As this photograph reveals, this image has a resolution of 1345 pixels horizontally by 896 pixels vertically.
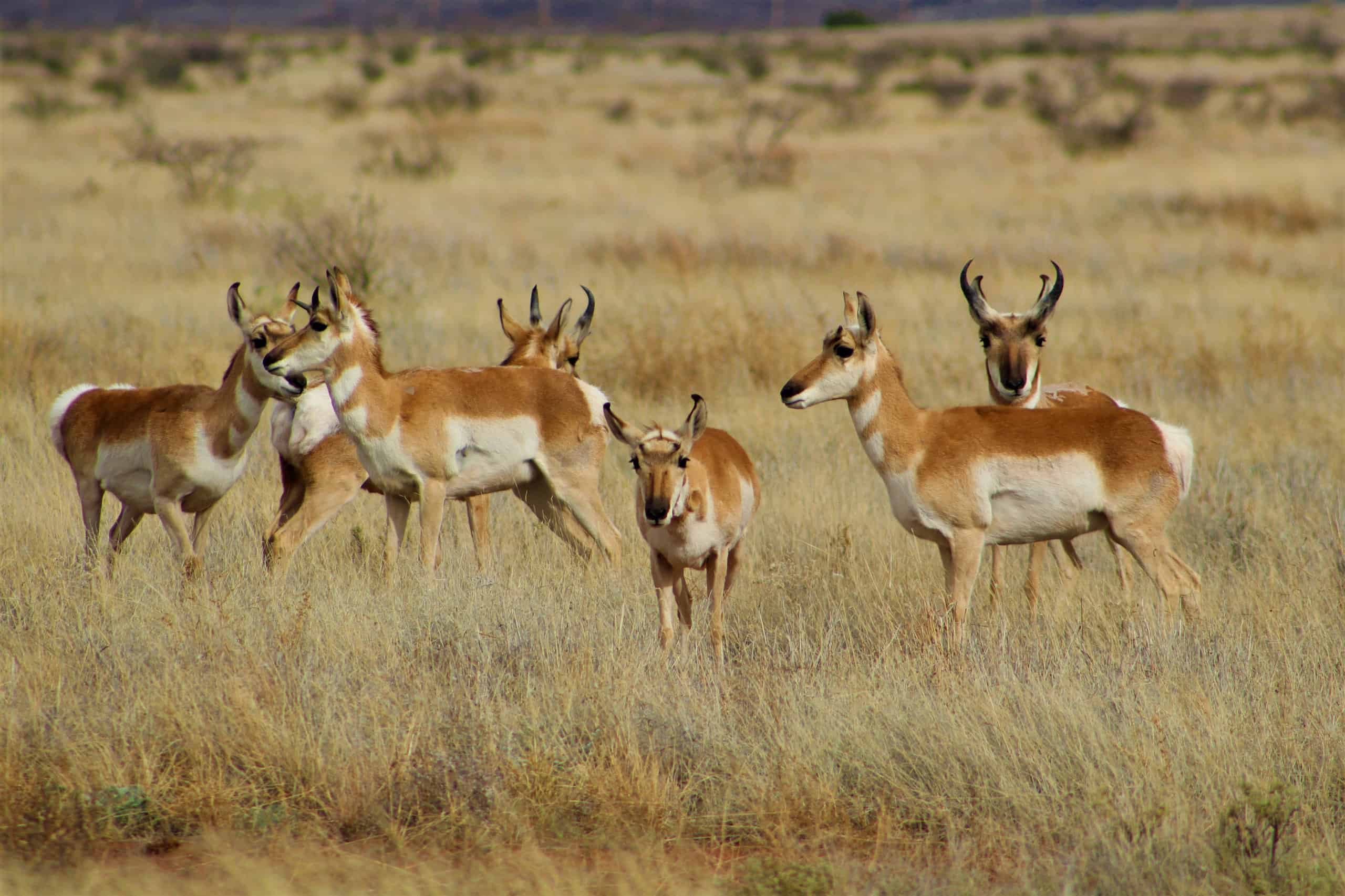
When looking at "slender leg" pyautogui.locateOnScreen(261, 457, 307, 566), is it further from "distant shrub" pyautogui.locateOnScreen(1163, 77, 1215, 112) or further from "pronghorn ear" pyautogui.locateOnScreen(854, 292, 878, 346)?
"distant shrub" pyautogui.locateOnScreen(1163, 77, 1215, 112)

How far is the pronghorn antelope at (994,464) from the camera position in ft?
19.6

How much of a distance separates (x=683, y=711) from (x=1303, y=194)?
19292 millimetres

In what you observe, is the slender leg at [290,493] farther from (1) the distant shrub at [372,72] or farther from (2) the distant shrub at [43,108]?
(1) the distant shrub at [372,72]

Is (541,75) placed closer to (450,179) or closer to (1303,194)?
(450,179)

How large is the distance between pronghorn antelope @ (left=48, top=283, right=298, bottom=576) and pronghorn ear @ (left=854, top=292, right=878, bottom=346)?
253cm

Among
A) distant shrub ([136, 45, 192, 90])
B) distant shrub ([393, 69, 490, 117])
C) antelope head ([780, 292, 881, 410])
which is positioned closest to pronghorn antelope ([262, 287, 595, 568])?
antelope head ([780, 292, 881, 410])

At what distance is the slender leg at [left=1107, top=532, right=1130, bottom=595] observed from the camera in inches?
274

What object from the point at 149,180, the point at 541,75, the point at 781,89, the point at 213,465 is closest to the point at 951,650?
the point at 213,465

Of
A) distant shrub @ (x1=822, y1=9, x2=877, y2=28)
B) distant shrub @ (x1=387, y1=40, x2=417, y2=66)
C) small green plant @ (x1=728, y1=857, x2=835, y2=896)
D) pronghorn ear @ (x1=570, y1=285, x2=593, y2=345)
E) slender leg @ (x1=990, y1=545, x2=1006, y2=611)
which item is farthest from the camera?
distant shrub @ (x1=822, y1=9, x2=877, y2=28)

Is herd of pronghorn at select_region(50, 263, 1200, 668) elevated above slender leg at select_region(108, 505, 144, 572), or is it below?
above

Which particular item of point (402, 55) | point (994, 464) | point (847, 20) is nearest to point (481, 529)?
point (994, 464)

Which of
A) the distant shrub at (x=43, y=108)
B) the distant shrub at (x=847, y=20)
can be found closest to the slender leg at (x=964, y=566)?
the distant shrub at (x=43, y=108)

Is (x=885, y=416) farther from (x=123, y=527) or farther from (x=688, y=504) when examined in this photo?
(x=123, y=527)

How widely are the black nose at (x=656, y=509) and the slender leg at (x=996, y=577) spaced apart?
1.94 m
